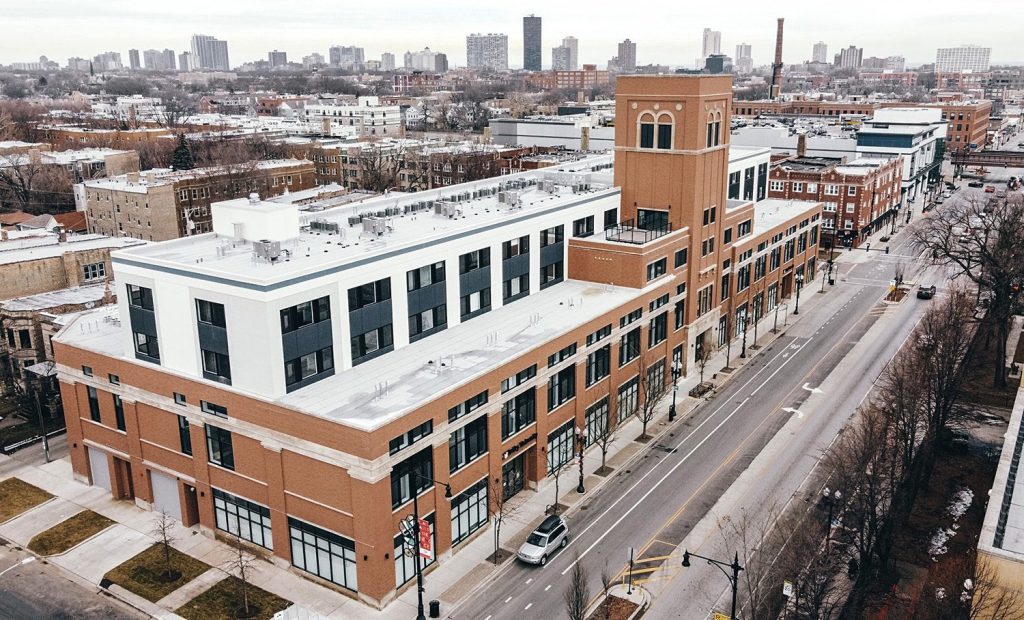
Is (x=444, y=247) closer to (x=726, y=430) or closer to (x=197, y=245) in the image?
(x=197, y=245)

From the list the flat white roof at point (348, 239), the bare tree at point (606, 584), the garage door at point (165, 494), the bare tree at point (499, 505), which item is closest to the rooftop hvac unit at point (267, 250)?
the flat white roof at point (348, 239)

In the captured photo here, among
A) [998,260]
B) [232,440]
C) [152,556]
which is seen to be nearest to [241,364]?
[232,440]

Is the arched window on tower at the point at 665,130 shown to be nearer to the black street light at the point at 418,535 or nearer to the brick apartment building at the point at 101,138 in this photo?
the black street light at the point at 418,535

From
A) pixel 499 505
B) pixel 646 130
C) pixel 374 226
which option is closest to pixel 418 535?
pixel 499 505

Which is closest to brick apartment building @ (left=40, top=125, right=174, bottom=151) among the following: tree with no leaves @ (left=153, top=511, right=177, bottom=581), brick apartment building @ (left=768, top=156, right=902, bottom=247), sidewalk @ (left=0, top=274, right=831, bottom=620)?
brick apartment building @ (left=768, top=156, right=902, bottom=247)

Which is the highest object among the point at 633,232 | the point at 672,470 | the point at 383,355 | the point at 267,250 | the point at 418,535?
the point at 267,250

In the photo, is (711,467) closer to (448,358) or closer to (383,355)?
(448,358)
